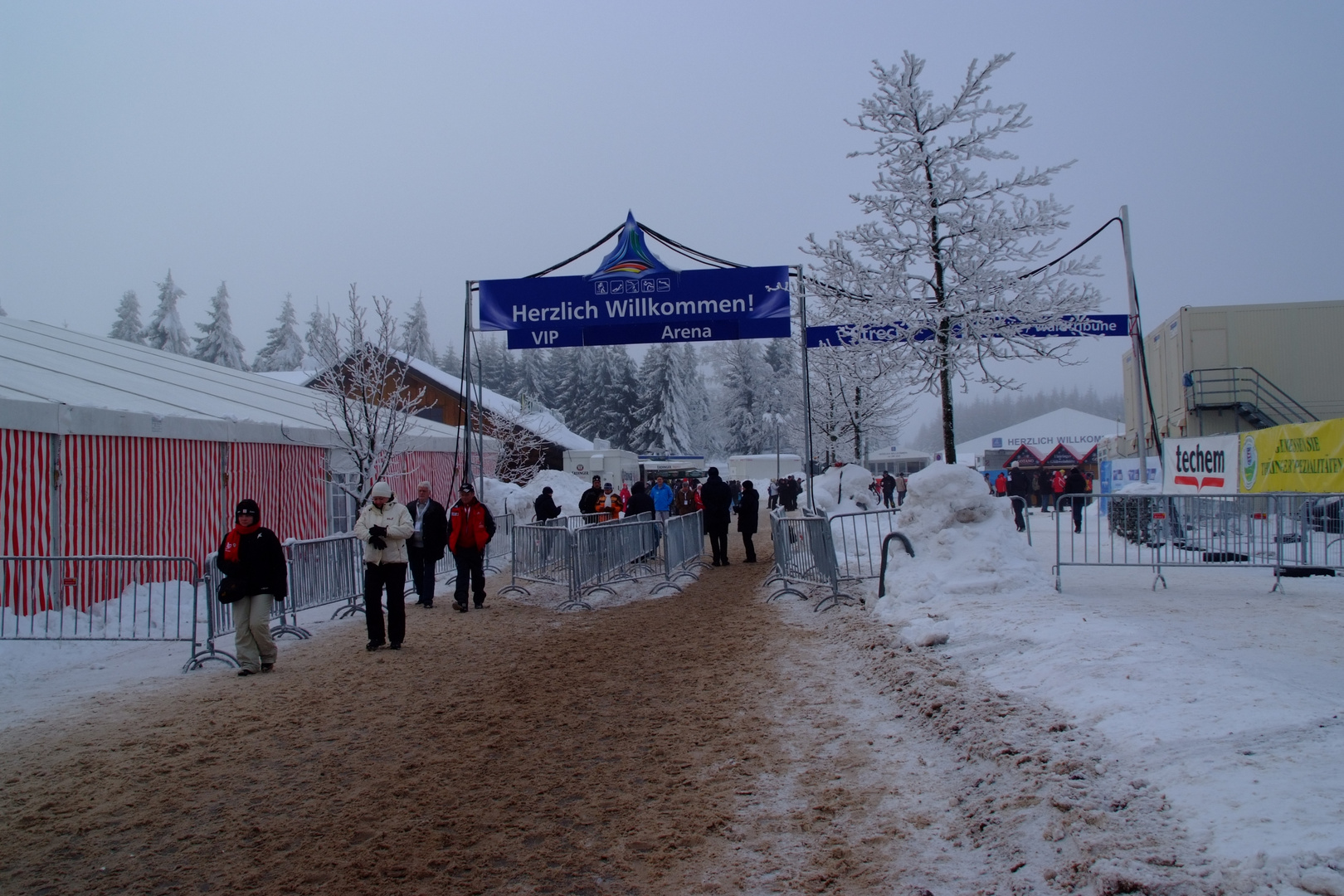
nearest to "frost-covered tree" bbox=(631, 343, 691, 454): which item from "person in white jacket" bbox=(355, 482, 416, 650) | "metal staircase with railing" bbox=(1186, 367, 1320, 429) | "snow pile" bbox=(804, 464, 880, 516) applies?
"snow pile" bbox=(804, 464, 880, 516)

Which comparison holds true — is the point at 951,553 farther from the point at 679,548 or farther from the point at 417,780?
the point at 679,548

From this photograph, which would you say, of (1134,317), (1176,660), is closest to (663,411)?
(1134,317)

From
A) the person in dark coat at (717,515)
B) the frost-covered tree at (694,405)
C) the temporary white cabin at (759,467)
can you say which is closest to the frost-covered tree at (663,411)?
the frost-covered tree at (694,405)

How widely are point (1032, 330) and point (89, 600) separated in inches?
529

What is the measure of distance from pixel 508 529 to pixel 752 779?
14.2 metres

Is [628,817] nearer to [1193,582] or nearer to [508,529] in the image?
[1193,582]

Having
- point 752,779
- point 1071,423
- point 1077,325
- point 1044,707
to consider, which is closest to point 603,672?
point 752,779

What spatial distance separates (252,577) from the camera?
8.13m

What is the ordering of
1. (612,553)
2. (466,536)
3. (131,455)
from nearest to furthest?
(466,536), (131,455), (612,553)

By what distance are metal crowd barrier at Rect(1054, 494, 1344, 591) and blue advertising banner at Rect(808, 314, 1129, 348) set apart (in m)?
3.26

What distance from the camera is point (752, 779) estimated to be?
201 inches

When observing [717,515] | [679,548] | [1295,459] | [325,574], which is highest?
[1295,459]

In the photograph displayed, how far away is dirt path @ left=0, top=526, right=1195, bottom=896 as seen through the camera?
12.8ft

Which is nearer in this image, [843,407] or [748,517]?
[748,517]
